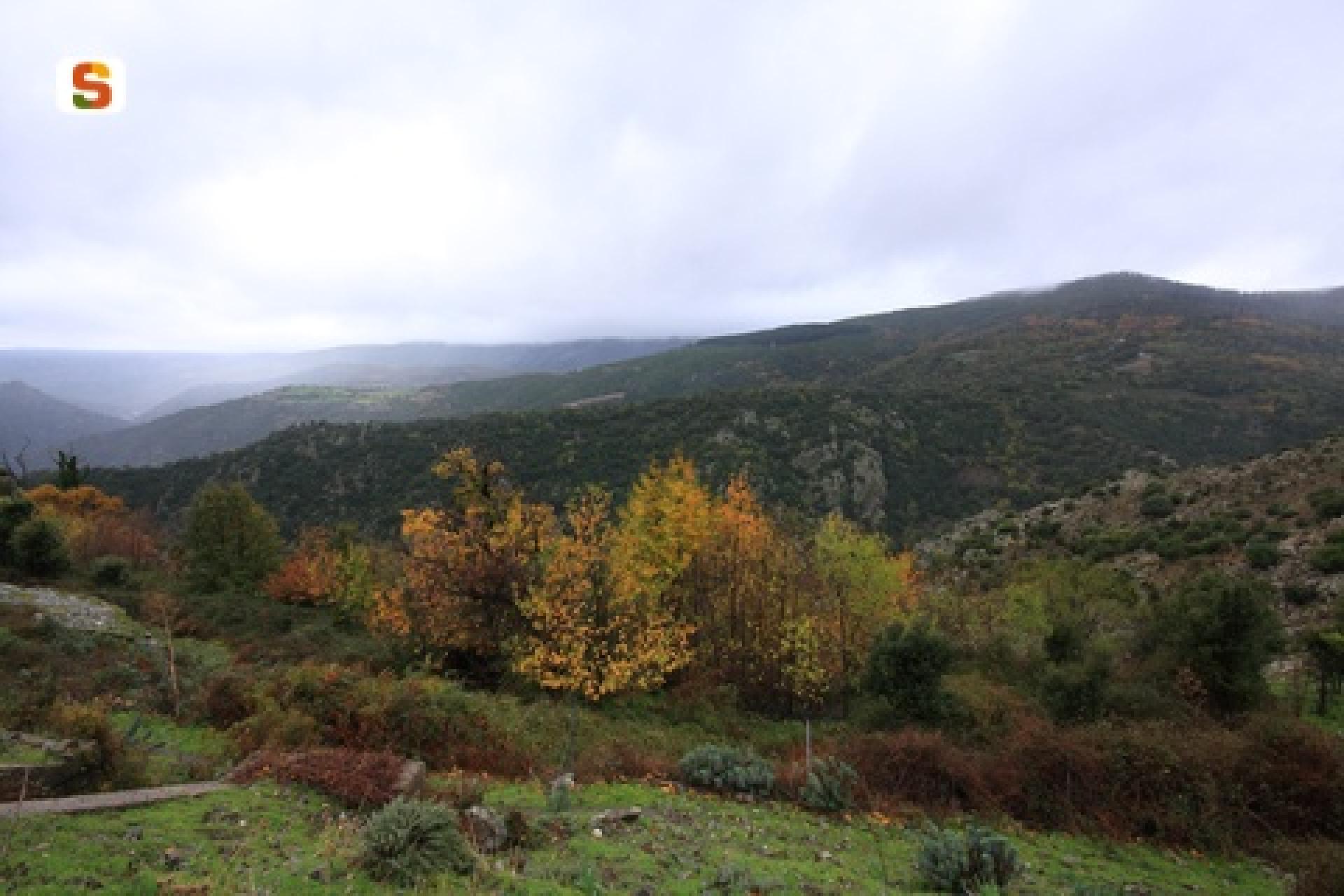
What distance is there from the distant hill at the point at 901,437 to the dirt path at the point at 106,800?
5512 cm

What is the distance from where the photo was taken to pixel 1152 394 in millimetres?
91812

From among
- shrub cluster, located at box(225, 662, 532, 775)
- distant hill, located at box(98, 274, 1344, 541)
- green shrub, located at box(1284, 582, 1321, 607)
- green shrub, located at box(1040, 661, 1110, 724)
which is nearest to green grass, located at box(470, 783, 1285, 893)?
shrub cluster, located at box(225, 662, 532, 775)

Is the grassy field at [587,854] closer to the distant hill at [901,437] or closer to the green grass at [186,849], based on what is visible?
the green grass at [186,849]

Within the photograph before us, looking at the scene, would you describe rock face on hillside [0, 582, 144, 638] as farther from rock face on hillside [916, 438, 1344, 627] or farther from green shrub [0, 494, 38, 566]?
rock face on hillside [916, 438, 1344, 627]

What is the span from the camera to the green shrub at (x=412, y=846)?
22.7 feet

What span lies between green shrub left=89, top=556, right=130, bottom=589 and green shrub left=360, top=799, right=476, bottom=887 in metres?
29.9

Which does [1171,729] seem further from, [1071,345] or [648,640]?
[1071,345]

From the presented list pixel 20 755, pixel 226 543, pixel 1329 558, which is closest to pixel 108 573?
pixel 226 543

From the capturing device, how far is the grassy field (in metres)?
6.62

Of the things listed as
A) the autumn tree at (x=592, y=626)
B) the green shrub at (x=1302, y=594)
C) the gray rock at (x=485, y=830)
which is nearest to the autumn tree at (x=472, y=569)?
the autumn tree at (x=592, y=626)

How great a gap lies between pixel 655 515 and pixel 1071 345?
409 ft

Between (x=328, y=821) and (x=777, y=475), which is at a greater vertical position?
(x=328, y=821)

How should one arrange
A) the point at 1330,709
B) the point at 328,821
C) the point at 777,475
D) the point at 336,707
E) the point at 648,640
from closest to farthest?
the point at 328,821, the point at 336,707, the point at 1330,709, the point at 648,640, the point at 777,475

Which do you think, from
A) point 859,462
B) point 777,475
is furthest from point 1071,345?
point 777,475
